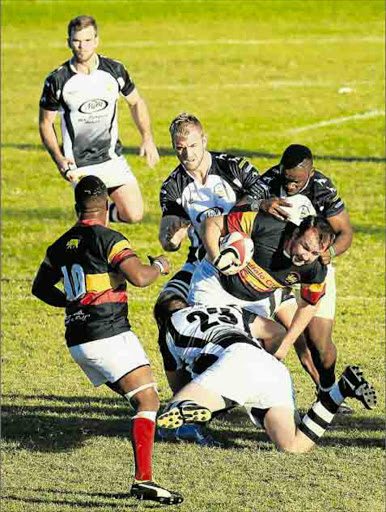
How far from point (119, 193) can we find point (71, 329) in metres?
4.82

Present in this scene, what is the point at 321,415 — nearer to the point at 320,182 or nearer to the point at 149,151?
the point at 320,182

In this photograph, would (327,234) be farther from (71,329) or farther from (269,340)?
(71,329)

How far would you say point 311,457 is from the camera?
27.8ft

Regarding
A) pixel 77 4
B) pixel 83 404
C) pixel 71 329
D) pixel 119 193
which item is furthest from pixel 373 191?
pixel 77 4

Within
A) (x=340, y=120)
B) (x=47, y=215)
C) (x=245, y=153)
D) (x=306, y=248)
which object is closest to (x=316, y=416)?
(x=306, y=248)

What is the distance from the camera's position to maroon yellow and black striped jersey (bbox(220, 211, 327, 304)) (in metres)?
8.39

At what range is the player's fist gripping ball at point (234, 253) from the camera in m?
8.16

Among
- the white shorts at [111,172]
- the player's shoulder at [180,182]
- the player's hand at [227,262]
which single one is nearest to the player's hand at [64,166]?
the white shorts at [111,172]

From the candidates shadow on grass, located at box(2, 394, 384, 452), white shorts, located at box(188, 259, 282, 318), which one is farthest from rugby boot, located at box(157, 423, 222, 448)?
white shorts, located at box(188, 259, 282, 318)

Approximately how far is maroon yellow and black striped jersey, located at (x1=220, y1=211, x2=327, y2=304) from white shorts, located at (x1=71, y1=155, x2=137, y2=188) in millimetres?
4050

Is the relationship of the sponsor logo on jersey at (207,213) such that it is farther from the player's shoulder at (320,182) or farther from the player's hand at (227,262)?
A: the player's hand at (227,262)

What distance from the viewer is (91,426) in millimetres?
9266

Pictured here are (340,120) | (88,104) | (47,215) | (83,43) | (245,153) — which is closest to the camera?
(83,43)

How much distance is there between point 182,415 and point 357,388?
1311 mm
